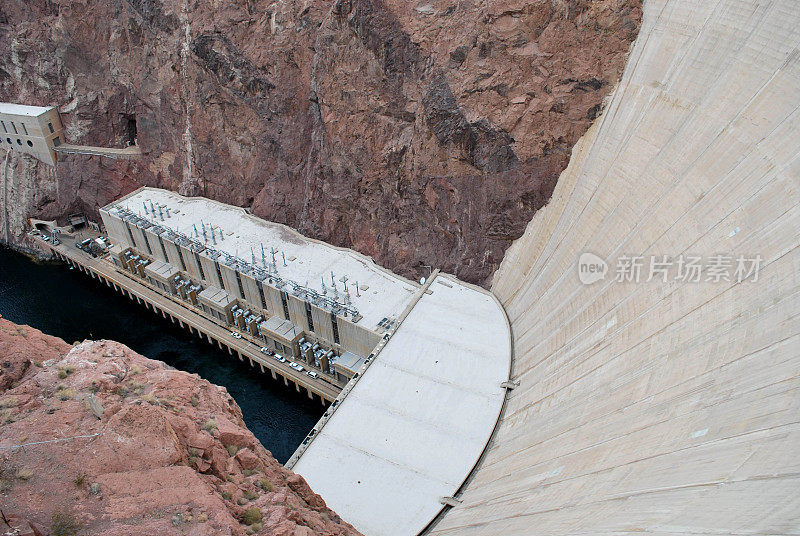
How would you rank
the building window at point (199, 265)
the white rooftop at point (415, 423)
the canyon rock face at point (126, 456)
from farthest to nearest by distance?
the building window at point (199, 265) < the white rooftop at point (415, 423) < the canyon rock face at point (126, 456)

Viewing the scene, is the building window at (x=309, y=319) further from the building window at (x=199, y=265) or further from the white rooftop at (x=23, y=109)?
the white rooftop at (x=23, y=109)

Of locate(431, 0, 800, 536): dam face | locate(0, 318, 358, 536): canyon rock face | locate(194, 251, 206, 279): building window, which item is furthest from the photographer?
locate(194, 251, 206, 279): building window

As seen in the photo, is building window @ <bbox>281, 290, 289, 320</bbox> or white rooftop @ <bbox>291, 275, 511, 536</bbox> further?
building window @ <bbox>281, 290, 289, 320</bbox>

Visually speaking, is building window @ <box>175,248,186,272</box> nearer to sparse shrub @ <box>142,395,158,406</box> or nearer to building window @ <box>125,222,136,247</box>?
building window @ <box>125,222,136,247</box>

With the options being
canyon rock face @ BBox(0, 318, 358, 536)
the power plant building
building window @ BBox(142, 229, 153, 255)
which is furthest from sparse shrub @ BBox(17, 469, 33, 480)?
building window @ BBox(142, 229, 153, 255)

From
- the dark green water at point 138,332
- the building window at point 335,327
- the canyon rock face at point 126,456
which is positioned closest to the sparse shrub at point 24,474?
the canyon rock face at point 126,456

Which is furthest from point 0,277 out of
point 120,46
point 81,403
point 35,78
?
point 81,403
